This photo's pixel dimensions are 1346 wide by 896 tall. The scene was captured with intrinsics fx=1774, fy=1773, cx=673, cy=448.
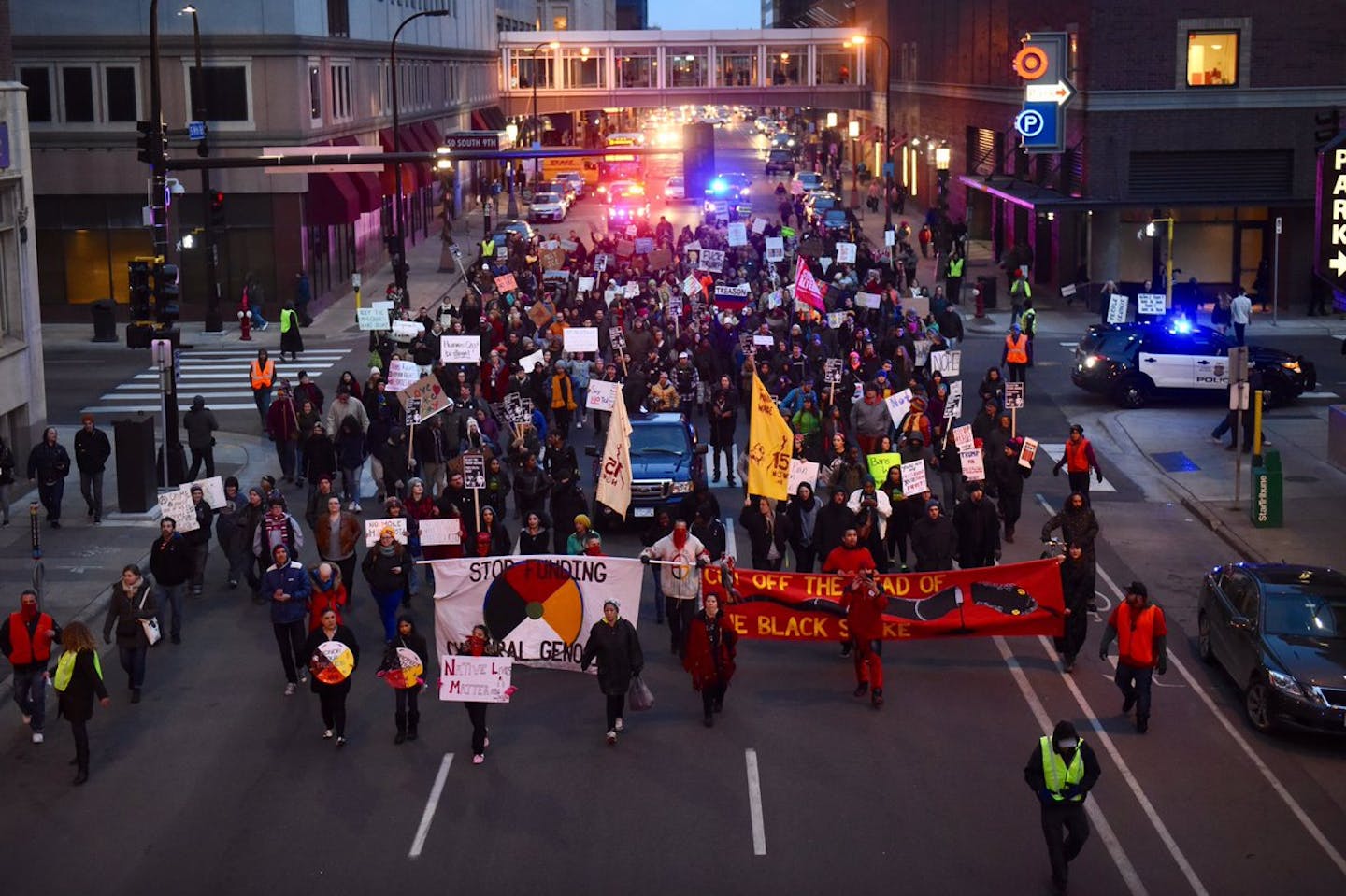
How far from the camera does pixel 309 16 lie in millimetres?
51156

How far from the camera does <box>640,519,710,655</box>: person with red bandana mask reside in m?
18.0

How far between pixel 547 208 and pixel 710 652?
65215mm

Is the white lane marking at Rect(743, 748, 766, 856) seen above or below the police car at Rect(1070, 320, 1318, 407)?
below

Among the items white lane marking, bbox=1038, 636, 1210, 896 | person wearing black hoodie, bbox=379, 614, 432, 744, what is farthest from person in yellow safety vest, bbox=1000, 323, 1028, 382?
person wearing black hoodie, bbox=379, 614, 432, 744

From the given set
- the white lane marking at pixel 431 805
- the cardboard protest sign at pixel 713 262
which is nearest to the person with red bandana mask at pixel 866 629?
the white lane marking at pixel 431 805

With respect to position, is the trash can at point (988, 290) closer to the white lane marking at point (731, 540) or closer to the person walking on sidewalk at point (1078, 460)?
the person walking on sidewalk at point (1078, 460)

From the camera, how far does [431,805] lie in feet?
47.1

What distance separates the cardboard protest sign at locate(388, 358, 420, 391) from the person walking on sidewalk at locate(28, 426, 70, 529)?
5.27 m

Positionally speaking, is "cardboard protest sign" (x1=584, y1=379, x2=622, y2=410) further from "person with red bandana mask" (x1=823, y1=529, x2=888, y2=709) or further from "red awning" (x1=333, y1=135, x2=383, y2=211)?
"red awning" (x1=333, y1=135, x2=383, y2=211)

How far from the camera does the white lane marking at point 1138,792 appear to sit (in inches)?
507

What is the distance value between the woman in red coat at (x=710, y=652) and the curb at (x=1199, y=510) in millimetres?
9229

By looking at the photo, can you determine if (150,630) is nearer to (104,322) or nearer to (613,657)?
(613,657)

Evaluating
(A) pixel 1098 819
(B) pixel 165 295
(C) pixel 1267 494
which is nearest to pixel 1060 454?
(C) pixel 1267 494

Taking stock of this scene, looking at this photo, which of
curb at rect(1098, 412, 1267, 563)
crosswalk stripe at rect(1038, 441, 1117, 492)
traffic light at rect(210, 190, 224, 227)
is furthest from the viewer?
traffic light at rect(210, 190, 224, 227)
